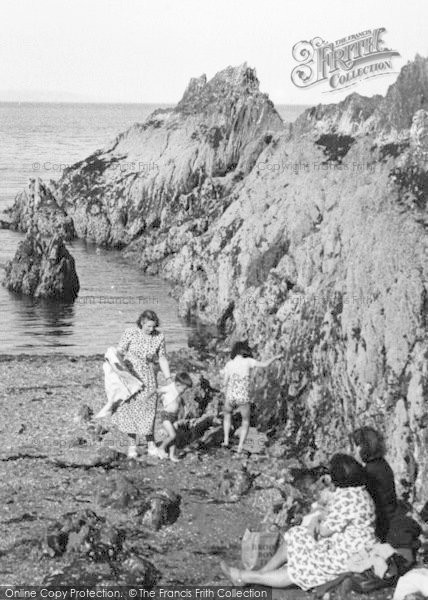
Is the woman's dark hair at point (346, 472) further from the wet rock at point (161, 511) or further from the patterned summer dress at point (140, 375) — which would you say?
the patterned summer dress at point (140, 375)

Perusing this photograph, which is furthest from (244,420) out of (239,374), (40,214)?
(40,214)

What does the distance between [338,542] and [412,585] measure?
1.16 metres

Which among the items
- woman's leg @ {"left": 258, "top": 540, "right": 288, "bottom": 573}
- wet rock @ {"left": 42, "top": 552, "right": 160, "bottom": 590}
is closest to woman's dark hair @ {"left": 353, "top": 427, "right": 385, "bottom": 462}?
woman's leg @ {"left": 258, "top": 540, "right": 288, "bottom": 573}

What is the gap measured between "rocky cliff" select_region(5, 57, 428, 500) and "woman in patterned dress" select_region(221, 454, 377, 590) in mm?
4132

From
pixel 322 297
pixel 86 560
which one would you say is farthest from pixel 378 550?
pixel 322 297

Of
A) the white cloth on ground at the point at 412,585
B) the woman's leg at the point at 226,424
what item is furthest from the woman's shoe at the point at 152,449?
the white cloth on ground at the point at 412,585

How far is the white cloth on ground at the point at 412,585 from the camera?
1234cm

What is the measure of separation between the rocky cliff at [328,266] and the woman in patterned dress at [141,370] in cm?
396

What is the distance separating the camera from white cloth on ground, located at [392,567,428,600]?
12336 millimetres

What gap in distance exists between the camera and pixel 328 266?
85.7 feet

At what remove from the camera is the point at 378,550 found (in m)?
12.9

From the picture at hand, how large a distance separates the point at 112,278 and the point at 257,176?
13422 millimetres

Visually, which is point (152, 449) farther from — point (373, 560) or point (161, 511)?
point (373, 560)

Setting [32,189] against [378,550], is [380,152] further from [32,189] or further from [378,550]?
[32,189]
